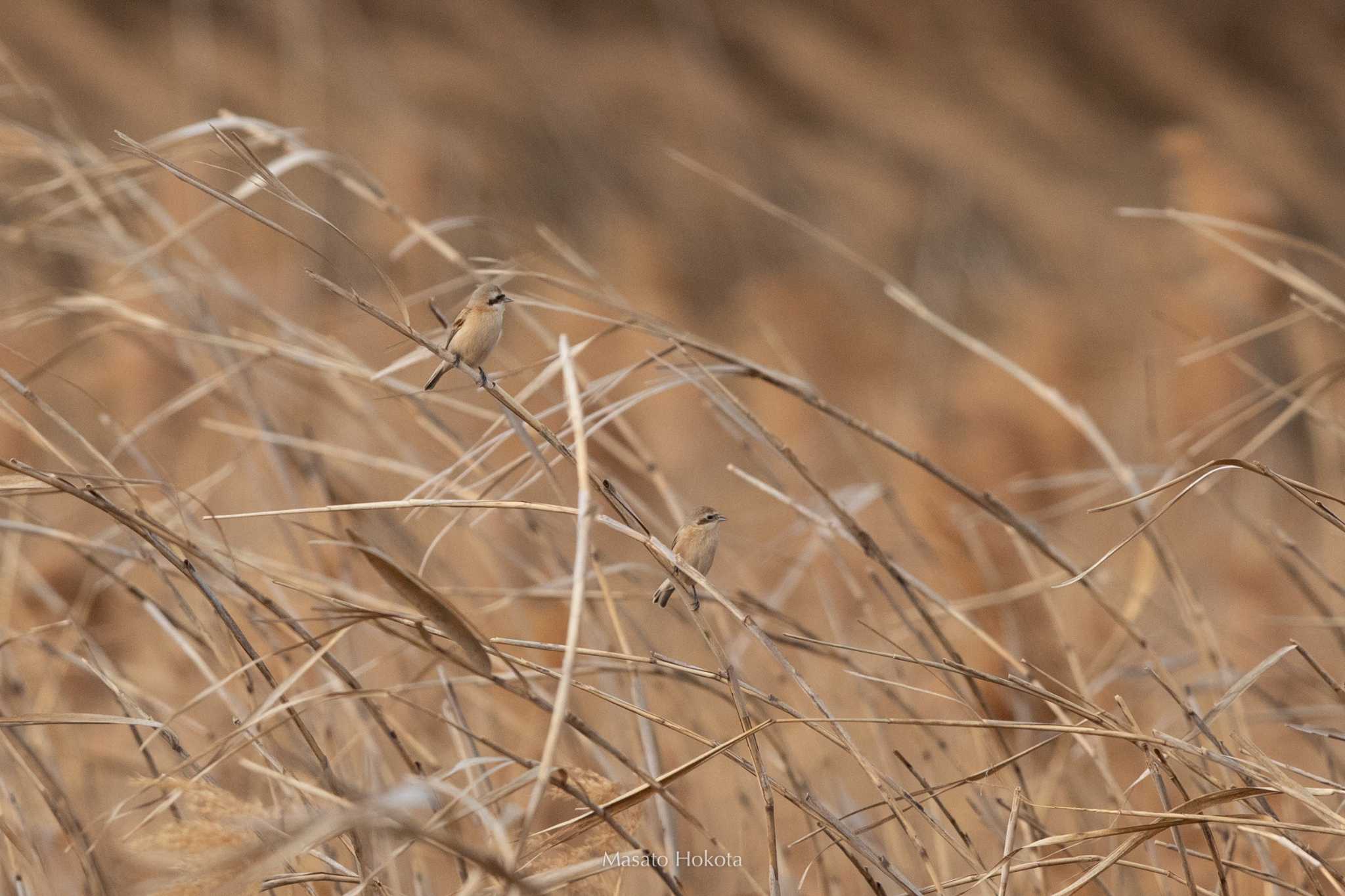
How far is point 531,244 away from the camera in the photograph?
0.83 meters

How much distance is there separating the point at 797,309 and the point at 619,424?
2.92 metres

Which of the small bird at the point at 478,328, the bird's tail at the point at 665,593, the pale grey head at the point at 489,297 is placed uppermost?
the pale grey head at the point at 489,297

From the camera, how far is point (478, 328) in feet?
2.03

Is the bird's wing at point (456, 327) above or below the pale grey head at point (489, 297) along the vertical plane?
below

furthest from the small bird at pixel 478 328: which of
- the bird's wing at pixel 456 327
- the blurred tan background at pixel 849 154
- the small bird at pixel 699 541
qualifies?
the blurred tan background at pixel 849 154

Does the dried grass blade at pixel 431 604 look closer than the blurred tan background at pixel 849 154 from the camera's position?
Yes

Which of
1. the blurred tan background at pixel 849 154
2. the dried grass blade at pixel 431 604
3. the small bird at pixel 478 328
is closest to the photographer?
the dried grass blade at pixel 431 604

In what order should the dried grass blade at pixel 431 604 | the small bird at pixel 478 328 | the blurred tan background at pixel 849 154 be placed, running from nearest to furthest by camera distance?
the dried grass blade at pixel 431 604 < the small bird at pixel 478 328 < the blurred tan background at pixel 849 154

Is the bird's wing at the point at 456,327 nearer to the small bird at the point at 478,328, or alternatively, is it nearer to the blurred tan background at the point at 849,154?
the small bird at the point at 478,328

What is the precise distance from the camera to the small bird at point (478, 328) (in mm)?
609

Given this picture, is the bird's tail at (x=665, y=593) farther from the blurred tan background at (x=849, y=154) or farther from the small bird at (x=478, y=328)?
the blurred tan background at (x=849, y=154)

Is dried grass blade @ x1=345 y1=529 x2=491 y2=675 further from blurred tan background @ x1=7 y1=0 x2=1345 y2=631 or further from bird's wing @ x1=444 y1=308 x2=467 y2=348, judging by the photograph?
blurred tan background @ x1=7 y1=0 x2=1345 y2=631

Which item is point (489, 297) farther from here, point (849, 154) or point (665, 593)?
point (849, 154)

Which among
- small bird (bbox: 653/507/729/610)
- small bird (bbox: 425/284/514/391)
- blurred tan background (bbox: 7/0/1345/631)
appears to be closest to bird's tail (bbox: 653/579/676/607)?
small bird (bbox: 653/507/729/610)
